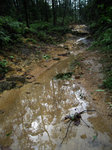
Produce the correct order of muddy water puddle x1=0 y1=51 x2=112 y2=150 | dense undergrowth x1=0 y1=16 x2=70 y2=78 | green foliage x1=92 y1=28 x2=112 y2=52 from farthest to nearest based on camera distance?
dense undergrowth x1=0 y1=16 x2=70 y2=78, green foliage x1=92 y1=28 x2=112 y2=52, muddy water puddle x1=0 y1=51 x2=112 y2=150

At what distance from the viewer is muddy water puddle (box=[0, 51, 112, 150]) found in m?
2.14

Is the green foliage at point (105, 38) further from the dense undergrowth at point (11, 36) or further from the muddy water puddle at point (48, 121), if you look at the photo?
the dense undergrowth at point (11, 36)

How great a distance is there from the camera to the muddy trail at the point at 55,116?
2.16 m

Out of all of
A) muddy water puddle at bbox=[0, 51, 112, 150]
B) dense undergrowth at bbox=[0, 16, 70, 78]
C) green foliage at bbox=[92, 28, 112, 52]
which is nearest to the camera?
muddy water puddle at bbox=[0, 51, 112, 150]

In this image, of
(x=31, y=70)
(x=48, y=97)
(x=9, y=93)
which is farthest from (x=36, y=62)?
(x=48, y=97)

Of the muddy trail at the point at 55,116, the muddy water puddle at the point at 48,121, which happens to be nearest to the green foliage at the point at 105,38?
the muddy trail at the point at 55,116

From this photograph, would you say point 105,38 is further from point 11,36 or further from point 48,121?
point 11,36

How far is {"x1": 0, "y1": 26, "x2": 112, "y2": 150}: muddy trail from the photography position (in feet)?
7.08

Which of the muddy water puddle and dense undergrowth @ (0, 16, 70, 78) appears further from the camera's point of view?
dense undergrowth @ (0, 16, 70, 78)

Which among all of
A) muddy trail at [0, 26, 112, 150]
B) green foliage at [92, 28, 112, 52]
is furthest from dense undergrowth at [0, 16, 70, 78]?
green foliage at [92, 28, 112, 52]

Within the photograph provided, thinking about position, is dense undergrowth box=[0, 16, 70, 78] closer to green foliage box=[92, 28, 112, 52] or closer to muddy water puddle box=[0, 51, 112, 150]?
muddy water puddle box=[0, 51, 112, 150]

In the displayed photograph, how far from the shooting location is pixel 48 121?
276cm

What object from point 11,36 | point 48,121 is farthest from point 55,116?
point 11,36

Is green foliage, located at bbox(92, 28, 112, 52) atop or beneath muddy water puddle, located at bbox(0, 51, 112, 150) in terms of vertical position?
atop
